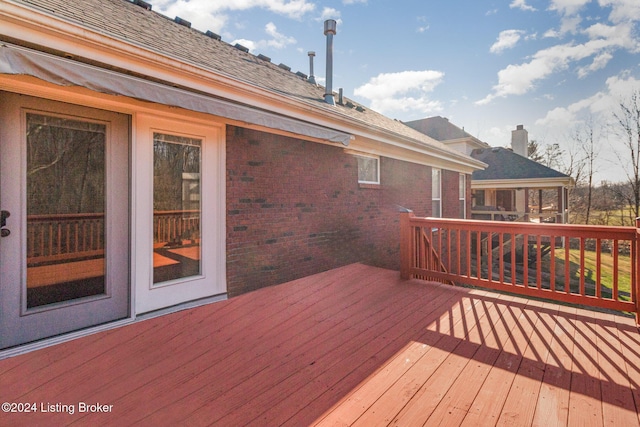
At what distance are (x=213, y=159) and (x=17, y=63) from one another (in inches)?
75.0

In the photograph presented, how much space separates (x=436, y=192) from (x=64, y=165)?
30.3 feet

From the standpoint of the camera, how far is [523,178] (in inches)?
590

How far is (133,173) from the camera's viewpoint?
10.2 ft

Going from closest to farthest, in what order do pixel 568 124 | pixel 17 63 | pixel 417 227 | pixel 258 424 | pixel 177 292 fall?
1. pixel 258 424
2. pixel 17 63
3. pixel 177 292
4. pixel 417 227
5. pixel 568 124

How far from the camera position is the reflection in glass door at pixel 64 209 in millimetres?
2619

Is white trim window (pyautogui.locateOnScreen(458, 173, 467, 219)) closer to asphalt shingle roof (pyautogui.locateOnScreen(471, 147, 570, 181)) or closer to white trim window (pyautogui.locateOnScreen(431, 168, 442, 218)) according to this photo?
white trim window (pyautogui.locateOnScreen(431, 168, 442, 218))

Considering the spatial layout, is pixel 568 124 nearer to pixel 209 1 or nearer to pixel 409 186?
pixel 409 186

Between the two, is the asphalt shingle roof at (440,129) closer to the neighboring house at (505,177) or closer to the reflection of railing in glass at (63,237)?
the neighboring house at (505,177)

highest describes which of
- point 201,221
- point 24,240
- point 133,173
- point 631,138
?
point 631,138

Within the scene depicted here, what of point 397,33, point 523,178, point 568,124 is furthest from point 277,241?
point 568,124

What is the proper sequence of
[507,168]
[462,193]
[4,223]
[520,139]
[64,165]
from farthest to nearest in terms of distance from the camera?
1. [520,139]
2. [507,168]
3. [462,193]
4. [64,165]
5. [4,223]

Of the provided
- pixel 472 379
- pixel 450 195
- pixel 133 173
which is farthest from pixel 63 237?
pixel 450 195

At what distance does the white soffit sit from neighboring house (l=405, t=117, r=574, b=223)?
1397 centimetres

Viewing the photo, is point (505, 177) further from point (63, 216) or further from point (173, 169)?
point (63, 216)
